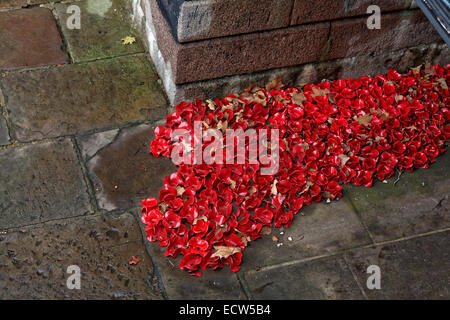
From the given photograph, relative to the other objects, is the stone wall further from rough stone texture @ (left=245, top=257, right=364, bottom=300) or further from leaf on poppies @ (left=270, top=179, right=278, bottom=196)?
rough stone texture @ (left=245, top=257, right=364, bottom=300)

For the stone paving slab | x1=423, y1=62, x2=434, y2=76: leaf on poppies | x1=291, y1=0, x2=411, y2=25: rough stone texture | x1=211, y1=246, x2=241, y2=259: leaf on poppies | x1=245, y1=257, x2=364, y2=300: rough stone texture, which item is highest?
x1=291, y1=0, x2=411, y2=25: rough stone texture

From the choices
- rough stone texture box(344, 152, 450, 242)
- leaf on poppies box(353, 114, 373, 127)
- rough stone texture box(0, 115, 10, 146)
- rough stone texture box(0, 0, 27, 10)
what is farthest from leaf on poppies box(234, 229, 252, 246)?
Result: rough stone texture box(0, 0, 27, 10)

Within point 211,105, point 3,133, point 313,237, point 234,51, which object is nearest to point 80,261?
point 3,133

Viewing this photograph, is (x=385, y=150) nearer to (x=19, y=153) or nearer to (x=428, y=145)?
(x=428, y=145)

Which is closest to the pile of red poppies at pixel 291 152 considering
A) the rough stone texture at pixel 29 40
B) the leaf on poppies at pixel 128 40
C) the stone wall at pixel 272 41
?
the stone wall at pixel 272 41

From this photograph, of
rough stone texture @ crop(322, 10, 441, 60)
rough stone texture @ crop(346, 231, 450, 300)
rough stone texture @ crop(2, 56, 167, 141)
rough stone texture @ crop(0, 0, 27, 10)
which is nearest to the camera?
rough stone texture @ crop(346, 231, 450, 300)

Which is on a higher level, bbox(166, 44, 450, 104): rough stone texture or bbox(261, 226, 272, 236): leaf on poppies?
bbox(166, 44, 450, 104): rough stone texture

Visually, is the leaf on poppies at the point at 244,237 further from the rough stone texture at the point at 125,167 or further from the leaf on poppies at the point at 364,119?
the leaf on poppies at the point at 364,119
